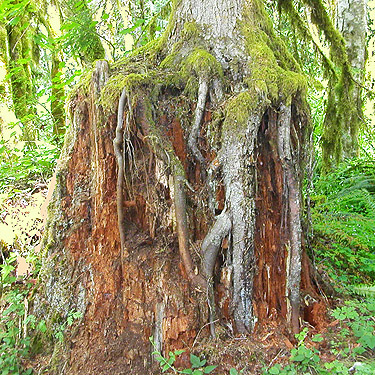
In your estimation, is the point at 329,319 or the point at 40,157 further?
the point at 40,157

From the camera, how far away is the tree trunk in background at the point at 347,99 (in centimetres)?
489

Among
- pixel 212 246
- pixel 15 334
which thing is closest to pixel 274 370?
pixel 212 246

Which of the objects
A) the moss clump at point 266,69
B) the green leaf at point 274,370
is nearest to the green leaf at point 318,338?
the green leaf at point 274,370

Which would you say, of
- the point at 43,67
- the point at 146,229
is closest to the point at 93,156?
the point at 146,229

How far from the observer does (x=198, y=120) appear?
2.71m

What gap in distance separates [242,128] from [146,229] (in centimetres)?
113

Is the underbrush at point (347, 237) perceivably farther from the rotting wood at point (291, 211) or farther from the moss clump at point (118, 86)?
the moss clump at point (118, 86)

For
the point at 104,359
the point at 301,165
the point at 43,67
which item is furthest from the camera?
the point at 43,67

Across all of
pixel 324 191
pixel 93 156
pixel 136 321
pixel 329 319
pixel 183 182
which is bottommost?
pixel 329 319

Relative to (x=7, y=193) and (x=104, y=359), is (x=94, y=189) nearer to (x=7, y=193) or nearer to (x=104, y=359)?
(x=104, y=359)

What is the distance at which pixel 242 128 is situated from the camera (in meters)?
2.56

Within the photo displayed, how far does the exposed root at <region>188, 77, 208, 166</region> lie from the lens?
8.84 feet

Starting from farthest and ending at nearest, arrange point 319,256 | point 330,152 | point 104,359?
point 330,152 < point 319,256 < point 104,359

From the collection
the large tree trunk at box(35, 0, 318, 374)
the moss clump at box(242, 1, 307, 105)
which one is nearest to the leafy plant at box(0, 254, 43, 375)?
the large tree trunk at box(35, 0, 318, 374)
